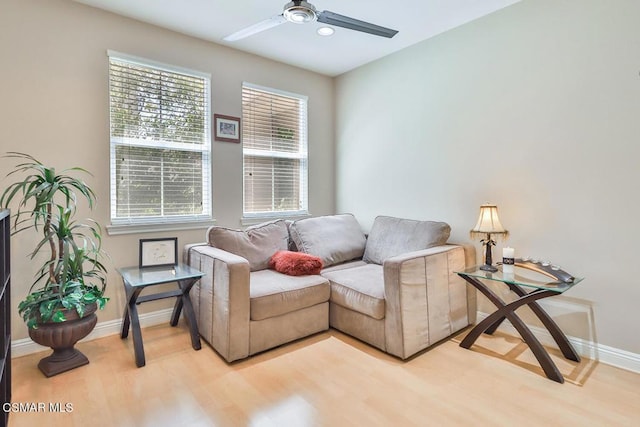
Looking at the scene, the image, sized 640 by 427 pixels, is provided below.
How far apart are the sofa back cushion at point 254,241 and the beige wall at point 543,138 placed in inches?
48.9

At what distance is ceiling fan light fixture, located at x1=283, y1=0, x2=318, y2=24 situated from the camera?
1999mm

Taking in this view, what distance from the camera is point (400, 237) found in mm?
3152

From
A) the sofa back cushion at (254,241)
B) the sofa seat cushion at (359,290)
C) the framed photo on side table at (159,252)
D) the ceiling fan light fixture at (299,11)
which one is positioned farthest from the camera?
the sofa back cushion at (254,241)

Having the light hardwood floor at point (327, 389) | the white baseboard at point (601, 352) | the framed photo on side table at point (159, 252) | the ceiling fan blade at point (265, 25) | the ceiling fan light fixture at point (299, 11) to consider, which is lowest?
the light hardwood floor at point (327, 389)

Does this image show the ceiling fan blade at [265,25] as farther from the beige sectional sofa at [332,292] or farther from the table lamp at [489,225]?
the table lamp at [489,225]

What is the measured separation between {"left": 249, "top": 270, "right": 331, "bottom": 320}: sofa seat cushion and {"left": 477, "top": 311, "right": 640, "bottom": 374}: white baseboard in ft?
5.38

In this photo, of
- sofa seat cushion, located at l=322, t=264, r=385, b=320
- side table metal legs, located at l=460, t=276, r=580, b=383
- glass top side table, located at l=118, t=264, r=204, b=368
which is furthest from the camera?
sofa seat cushion, located at l=322, t=264, r=385, b=320

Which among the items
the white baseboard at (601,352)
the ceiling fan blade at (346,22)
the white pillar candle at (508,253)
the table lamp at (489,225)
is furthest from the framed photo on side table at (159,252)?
the white baseboard at (601,352)

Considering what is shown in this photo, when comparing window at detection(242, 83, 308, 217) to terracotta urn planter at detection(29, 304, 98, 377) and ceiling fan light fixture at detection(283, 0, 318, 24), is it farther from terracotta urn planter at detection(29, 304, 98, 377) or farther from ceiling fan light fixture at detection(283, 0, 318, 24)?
terracotta urn planter at detection(29, 304, 98, 377)

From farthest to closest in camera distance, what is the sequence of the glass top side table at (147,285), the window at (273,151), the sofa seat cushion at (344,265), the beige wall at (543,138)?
the window at (273,151)
the sofa seat cushion at (344,265)
the glass top side table at (147,285)
the beige wall at (543,138)

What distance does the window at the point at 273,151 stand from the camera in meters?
3.55

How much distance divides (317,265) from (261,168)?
1.32 m

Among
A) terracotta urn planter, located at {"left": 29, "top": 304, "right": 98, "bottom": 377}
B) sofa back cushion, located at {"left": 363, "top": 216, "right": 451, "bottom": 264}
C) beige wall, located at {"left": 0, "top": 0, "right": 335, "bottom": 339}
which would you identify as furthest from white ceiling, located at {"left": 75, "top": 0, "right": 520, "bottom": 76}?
terracotta urn planter, located at {"left": 29, "top": 304, "right": 98, "bottom": 377}

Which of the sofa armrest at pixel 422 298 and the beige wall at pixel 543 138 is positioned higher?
the beige wall at pixel 543 138
